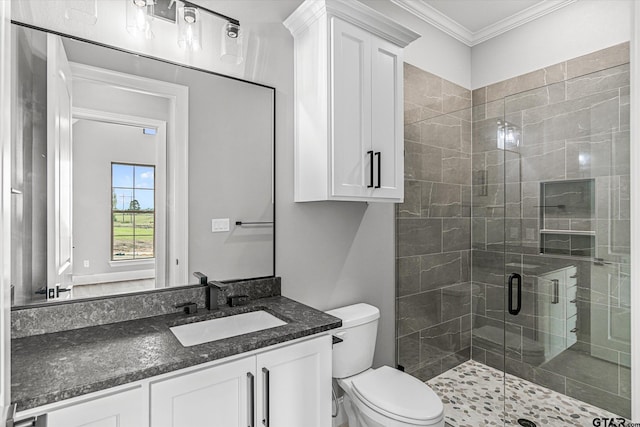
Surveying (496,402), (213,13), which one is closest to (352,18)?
(213,13)

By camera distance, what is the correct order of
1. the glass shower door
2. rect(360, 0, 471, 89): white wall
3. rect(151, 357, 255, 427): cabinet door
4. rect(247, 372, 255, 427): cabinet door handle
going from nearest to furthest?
rect(151, 357, 255, 427): cabinet door
rect(247, 372, 255, 427): cabinet door handle
the glass shower door
rect(360, 0, 471, 89): white wall

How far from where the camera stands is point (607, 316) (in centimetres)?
185

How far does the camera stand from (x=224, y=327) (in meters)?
1.53

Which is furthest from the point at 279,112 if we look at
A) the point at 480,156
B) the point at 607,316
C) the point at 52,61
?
the point at 607,316

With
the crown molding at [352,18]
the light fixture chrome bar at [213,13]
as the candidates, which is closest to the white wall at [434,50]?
the crown molding at [352,18]

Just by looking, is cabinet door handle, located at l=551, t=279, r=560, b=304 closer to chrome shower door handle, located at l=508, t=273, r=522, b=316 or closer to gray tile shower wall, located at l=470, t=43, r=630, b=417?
gray tile shower wall, located at l=470, t=43, r=630, b=417

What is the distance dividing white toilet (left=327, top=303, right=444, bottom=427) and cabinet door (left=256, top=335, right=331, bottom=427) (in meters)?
0.31

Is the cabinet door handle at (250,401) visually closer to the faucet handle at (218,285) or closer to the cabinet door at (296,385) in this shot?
the cabinet door at (296,385)

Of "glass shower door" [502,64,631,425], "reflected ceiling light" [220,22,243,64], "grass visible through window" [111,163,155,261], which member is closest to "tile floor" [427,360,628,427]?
"glass shower door" [502,64,631,425]

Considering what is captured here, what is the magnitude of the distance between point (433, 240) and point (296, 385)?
1604mm

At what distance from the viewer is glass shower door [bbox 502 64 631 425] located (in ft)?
5.97

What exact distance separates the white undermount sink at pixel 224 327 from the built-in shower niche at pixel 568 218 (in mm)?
1660

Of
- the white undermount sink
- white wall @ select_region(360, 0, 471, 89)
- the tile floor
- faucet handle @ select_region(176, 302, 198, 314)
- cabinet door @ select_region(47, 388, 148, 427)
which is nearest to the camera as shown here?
cabinet door @ select_region(47, 388, 148, 427)

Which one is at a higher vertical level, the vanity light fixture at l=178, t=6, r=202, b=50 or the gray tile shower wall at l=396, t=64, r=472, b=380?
the vanity light fixture at l=178, t=6, r=202, b=50
